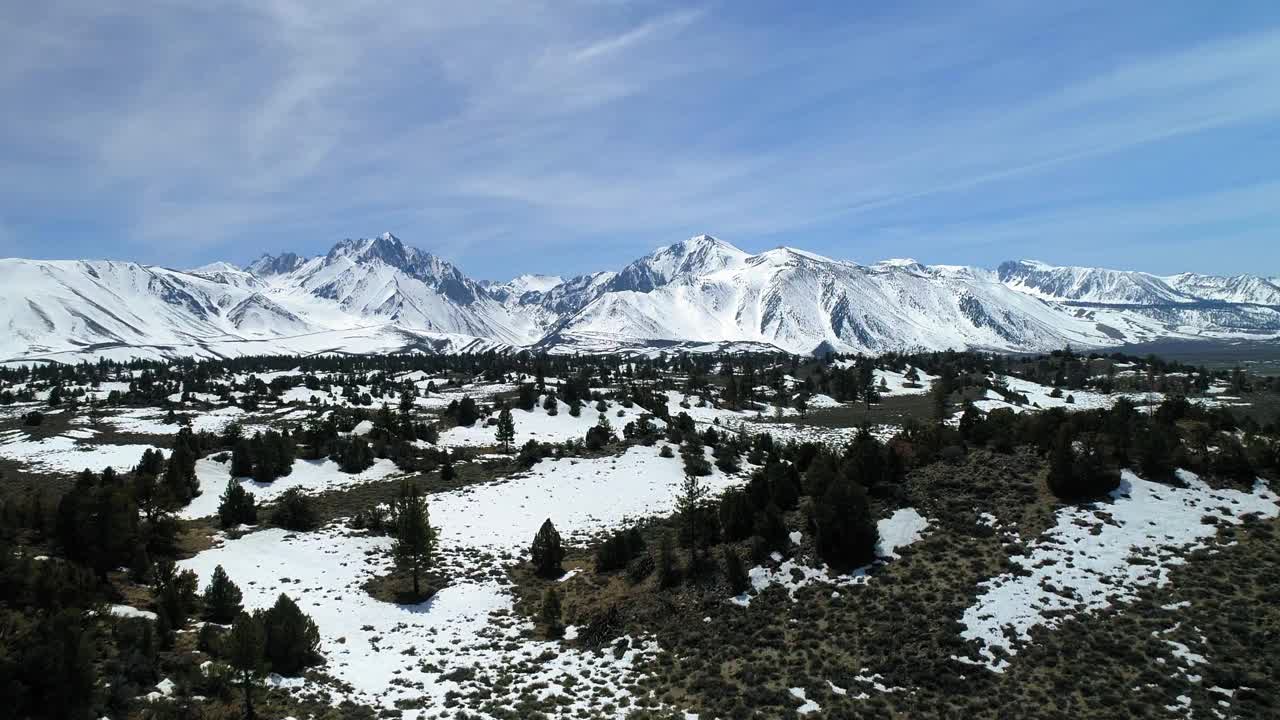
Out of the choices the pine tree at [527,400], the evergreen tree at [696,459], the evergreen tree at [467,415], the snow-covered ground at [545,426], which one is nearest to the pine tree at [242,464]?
the snow-covered ground at [545,426]

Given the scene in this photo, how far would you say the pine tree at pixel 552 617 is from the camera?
104ft


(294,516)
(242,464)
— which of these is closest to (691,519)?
(294,516)

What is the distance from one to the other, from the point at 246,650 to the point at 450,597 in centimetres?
1631

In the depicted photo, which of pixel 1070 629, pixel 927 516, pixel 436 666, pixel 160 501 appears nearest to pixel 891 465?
pixel 927 516

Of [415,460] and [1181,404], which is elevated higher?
[1181,404]

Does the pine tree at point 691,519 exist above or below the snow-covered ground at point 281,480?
above

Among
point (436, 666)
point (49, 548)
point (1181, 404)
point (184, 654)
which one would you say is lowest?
point (436, 666)

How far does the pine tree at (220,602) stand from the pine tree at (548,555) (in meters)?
16.6

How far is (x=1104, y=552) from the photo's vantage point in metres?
31.3

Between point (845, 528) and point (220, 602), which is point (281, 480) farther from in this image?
point (845, 528)

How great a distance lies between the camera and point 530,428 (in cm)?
11175

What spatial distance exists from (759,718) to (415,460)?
205 ft

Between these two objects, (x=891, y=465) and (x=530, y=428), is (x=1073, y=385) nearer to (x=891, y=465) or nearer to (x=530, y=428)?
(x=530, y=428)

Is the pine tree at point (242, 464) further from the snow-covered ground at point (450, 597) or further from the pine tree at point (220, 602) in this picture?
the pine tree at point (220, 602)
